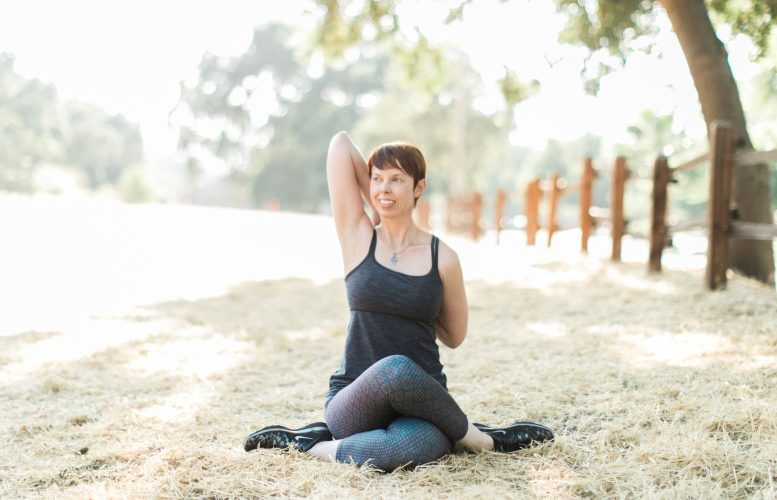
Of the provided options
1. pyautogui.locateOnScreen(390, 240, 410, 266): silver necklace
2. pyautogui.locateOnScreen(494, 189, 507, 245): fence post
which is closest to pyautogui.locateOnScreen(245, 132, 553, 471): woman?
pyautogui.locateOnScreen(390, 240, 410, 266): silver necklace

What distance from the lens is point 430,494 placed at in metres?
2.17

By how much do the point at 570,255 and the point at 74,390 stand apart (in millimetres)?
7168

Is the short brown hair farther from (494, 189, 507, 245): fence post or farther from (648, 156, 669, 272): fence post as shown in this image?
(494, 189, 507, 245): fence post

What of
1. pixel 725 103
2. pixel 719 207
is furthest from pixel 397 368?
pixel 725 103

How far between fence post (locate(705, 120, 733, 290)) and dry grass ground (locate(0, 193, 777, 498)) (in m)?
0.19

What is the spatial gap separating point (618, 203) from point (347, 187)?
6413 mm

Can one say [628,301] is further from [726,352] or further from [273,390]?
[273,390]

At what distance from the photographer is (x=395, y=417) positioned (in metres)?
2.43

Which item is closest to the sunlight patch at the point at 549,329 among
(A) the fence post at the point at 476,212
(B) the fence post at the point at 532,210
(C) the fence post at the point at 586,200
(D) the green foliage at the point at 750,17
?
(D) the green foliage at the point at 750,17

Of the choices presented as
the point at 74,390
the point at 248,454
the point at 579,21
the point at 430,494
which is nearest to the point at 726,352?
the point at 430,494

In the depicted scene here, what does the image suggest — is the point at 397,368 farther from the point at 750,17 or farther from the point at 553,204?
the point at 553,204

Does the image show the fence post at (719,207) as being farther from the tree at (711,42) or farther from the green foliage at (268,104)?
the green foliage at (268,104)

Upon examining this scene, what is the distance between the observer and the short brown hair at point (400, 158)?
8.30 ft

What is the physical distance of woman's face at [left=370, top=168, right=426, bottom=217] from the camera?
2.54 m
